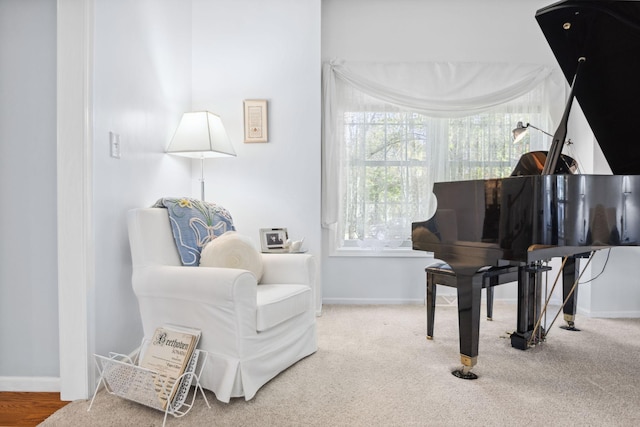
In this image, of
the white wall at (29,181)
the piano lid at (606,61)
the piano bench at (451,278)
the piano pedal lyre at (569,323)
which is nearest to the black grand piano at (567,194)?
the piano lid at (606,61)

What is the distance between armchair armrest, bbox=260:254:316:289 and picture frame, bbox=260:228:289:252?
0.55 metres

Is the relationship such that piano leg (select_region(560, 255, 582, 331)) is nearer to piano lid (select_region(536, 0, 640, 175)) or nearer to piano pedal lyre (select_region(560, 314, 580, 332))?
piano pedal lyre (select_region(560, 314, 580, 332))

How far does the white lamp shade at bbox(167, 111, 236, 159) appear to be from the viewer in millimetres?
2609

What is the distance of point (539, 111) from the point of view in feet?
11.8

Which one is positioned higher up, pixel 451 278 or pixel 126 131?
pixel 126 131

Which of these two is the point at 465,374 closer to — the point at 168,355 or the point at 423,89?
the point at 168,355

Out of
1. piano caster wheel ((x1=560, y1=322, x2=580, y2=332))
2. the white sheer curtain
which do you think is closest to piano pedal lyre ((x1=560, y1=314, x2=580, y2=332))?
piano caster wheel ((x1=560, y1=322, x2=580, y2=332))

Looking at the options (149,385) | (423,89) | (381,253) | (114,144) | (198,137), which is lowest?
(149,385)

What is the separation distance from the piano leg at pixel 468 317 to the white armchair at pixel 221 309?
84 cm

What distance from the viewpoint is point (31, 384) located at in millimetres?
1832

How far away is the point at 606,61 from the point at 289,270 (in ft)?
6.38

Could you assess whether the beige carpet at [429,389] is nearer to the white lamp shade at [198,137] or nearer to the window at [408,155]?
the window at [408,155]

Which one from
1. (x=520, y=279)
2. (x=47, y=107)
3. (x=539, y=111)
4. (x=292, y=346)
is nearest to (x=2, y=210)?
(x=47, y=107)

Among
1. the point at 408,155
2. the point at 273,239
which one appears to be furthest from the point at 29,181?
the point at 408,155
